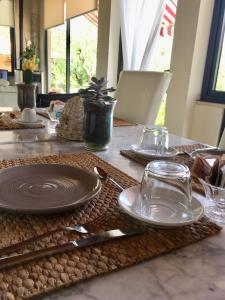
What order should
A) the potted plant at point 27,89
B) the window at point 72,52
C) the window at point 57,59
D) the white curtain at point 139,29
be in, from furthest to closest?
the window at point 57,59, the window at point 72,52, the white curtain at point 139,29, the potted plant at point 27,89

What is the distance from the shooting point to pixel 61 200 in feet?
→ 1.78

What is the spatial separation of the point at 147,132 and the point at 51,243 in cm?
63

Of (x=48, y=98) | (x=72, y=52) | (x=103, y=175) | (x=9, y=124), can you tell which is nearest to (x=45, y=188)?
(x=103, y=175)

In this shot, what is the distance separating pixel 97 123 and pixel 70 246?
581 millimetres

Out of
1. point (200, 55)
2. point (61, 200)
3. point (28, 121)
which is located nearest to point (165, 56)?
point (200, 55)

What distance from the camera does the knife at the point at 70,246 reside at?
0.37m

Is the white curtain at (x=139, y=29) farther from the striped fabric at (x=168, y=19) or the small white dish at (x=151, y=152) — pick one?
the small white dish at (x=151, y=152)

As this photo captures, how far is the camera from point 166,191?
0.57 m

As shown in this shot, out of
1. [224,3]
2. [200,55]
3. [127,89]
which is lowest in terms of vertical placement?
[127,89]

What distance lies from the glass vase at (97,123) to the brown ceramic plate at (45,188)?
11.5 inches

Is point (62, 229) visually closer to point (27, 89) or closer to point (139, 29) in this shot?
point (27, 89)

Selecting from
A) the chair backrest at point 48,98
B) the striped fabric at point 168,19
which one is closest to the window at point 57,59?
the striped fabric at point 168,19

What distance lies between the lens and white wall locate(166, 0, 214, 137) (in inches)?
86.9

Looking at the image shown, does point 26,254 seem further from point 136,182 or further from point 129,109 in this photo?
point 129,109
